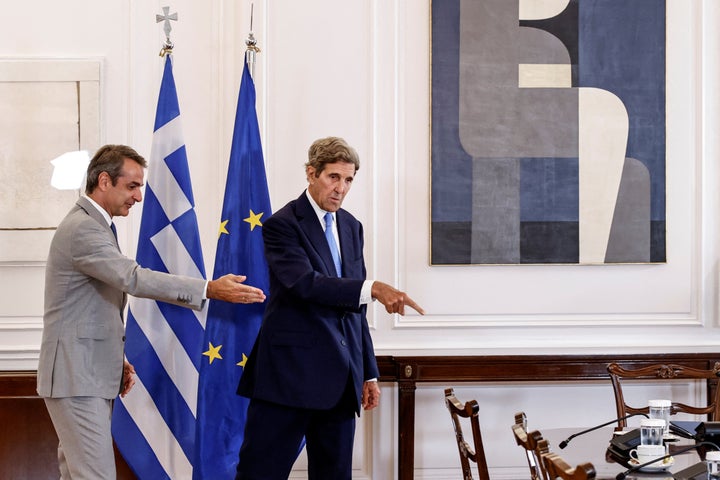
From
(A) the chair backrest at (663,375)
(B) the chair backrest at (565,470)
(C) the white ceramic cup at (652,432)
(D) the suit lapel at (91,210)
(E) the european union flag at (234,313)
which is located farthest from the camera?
(E) the european union flag at (234,313)

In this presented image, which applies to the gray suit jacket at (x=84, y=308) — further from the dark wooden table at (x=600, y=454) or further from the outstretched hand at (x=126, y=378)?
the dark wooden table at (x=600, y=454)

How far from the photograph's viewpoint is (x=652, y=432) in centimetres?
251

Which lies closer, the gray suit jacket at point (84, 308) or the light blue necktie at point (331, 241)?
the gray suit jacket at point (84, 308)

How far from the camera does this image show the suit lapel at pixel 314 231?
3.24m

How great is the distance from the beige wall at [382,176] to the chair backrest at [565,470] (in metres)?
2.32

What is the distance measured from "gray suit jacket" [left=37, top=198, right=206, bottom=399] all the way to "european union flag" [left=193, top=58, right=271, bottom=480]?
63 cm

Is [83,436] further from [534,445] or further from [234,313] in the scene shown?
[534,445]

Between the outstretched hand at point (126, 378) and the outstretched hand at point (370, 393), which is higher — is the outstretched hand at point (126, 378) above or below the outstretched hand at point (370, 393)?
above

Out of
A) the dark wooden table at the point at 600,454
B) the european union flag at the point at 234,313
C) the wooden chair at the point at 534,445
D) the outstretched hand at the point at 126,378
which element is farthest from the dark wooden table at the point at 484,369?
the wooden chair at the point at 534,445

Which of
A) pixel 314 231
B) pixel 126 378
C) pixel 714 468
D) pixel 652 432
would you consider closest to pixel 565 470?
pixel 714 468

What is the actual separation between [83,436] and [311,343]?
0.90 m

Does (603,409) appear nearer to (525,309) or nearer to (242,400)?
(525,309)

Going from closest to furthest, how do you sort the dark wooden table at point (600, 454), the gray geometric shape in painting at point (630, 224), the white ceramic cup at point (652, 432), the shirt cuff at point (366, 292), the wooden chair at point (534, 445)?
the wooden chair at point (534, 445)
the dark wooden table at point (600, 454)
the white ceramic cup at point (652, 432)
the shirt cuff at point (366, 292)
the gray geometric shape in painting at point (630, 224)

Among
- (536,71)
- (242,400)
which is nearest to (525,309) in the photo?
(536,71)
